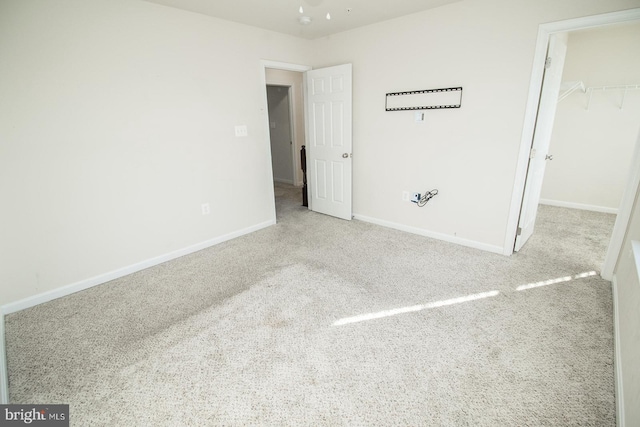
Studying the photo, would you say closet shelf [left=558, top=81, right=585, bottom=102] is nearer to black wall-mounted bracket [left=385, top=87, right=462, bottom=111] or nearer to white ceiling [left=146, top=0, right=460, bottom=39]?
black wall-mounted bracket [left=385, top=87, right=462, bottom=111]

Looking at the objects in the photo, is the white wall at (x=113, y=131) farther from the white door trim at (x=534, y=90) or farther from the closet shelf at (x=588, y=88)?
the closet shelf at (x=588, y=88)

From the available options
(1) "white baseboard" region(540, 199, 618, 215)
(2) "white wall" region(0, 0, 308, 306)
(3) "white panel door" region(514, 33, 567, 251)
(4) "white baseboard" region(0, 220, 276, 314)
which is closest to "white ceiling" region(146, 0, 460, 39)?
(2) "white wall" region(0, 0, 308, 306)

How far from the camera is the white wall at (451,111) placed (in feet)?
8.79

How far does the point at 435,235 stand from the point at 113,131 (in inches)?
137

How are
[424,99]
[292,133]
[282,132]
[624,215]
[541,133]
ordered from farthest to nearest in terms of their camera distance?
1. [282,132]
2. [292,133]
3. [424,99]
4. [541,133]
5. [624,215]

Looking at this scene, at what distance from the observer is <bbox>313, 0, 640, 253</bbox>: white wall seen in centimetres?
268

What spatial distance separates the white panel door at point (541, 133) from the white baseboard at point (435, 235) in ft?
0.79

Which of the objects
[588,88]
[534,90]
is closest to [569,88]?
[588,88]

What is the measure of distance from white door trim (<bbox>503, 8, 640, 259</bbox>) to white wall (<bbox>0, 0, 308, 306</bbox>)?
2817 mm

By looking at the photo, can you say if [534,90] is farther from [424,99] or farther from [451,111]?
[424,99]

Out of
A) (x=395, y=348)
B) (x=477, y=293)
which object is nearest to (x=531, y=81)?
(x=477, y=293)

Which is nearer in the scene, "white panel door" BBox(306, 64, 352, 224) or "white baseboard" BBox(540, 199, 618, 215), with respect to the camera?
"white panel door" BBox(306, 64, 352, 224)

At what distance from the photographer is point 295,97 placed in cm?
591

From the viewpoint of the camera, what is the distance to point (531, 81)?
2.62 meters
